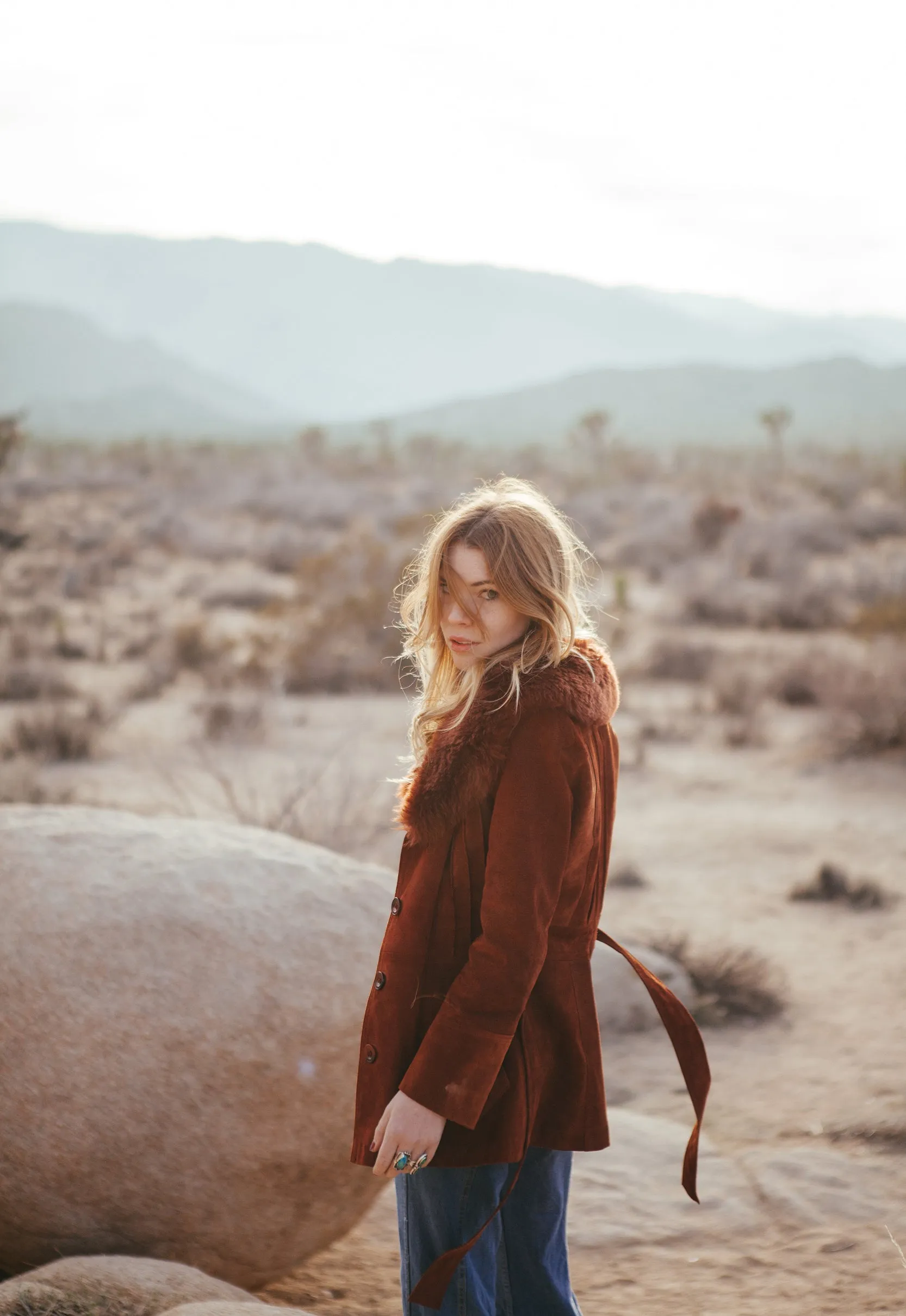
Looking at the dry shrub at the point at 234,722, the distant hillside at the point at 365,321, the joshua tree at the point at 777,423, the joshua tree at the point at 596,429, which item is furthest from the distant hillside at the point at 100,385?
the dry shrub at the point at 234,722

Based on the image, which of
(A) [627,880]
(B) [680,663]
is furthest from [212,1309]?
(B) [680,663]

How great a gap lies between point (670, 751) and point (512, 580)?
7.84m

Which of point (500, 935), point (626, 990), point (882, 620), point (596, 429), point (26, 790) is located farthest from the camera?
point (596, 429)

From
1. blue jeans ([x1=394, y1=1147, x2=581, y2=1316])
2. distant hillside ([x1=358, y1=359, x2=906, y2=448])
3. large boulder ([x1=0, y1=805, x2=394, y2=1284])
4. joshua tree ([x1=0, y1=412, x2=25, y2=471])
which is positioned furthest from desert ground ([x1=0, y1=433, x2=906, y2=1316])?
distant hillside ([x1=358, y1=359, x2=906, y2=448])

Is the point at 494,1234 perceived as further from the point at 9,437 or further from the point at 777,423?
the point at 777,423

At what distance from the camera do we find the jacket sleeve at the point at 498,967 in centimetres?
181

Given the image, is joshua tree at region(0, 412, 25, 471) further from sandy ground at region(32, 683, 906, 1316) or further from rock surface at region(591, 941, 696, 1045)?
rock surface at region(591, 941, 696, 1045)

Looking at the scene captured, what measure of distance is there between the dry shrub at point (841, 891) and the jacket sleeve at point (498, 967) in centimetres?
484

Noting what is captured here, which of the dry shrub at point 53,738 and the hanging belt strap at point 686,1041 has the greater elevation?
the hanging belt strap at point 686,1041

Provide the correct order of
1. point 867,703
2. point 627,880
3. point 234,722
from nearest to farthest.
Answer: point 627,880
point 867,703
point 234,722

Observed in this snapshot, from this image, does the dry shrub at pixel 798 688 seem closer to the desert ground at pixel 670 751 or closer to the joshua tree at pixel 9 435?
the desert ground at pixel 670 751

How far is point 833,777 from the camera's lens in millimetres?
8625

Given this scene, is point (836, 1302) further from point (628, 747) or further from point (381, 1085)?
point (628, 747)

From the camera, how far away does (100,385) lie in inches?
5271
